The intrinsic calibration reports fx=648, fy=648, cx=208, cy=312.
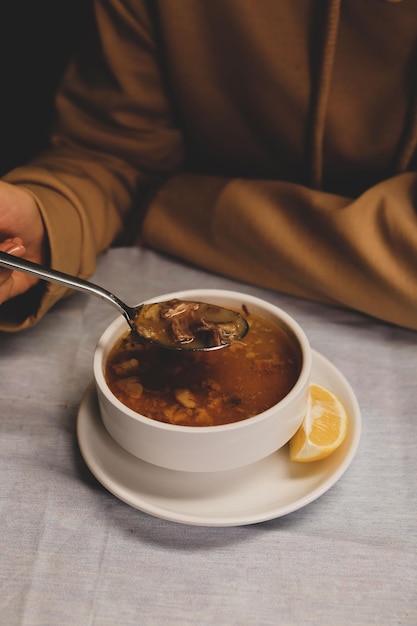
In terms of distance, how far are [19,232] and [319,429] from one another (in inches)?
23.5

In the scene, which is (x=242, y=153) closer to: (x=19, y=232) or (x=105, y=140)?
(x=105, y=140)

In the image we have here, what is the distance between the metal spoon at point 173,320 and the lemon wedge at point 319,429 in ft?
0.47

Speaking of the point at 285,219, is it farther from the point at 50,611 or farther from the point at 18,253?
the point at 50,611

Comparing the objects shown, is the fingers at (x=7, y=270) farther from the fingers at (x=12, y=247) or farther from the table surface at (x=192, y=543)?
the table surface at (x=192, y=543)

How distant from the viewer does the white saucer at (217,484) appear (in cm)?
79

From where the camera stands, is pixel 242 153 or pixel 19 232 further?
pixel 242 153

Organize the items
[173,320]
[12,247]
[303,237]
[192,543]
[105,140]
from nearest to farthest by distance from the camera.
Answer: [192,543]
[173,320]
[12,247]
[303,237]
[105,140]

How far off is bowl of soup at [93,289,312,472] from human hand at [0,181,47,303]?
0.74 ft

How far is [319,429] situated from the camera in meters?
0.86

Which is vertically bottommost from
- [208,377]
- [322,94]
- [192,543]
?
[192,543]

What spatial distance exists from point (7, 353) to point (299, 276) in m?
0.54

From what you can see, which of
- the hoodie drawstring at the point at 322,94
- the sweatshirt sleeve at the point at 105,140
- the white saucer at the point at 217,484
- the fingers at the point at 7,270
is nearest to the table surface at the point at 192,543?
the white saucer at the point at 217,484

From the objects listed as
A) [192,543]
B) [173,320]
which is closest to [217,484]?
[192,543]

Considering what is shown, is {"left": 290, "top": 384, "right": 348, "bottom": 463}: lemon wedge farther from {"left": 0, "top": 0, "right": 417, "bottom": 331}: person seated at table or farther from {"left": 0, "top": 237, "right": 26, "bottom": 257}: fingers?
{"left": 0, "top": 237, "right": 26, "bottom": 257}: fingers
